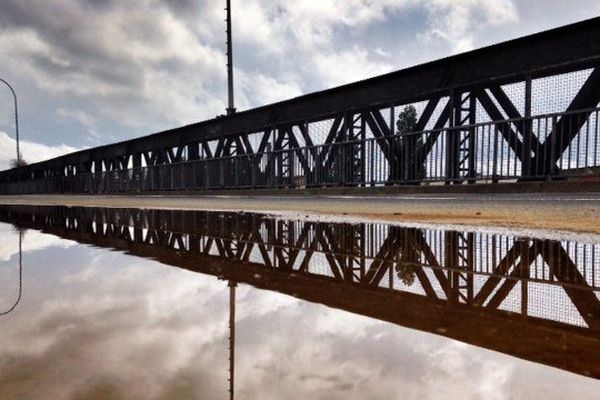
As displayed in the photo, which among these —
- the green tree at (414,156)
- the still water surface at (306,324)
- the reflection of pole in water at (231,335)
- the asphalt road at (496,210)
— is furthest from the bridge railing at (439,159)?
the reflection of pole in water at (231,335)

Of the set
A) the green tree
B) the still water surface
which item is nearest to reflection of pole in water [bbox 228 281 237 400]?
the still water surface

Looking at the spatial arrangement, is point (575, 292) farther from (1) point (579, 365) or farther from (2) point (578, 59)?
(2) point (578, 59)

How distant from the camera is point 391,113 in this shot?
12.7m

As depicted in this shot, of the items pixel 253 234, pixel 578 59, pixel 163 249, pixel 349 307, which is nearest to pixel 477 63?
pixel 578 59

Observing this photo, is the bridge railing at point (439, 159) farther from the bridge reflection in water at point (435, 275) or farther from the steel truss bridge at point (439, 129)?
the bridge reflection in water at point (435, 275)

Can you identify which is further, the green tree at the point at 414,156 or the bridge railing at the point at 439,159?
the green tree at the point at 414,156

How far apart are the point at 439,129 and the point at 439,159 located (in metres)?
0.69

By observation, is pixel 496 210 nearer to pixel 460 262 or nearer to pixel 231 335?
pixel 460 262

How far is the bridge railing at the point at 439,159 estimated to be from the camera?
8766 mm

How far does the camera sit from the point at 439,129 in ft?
35.3

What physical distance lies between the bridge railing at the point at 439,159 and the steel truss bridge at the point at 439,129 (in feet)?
0.08

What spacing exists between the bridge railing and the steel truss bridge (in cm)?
2

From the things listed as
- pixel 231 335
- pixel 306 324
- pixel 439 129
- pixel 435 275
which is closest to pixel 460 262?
pixel 435 275

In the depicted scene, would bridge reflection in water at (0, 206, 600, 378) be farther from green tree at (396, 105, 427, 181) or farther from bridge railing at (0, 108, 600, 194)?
green tree at (396, 105, 427, 181)
